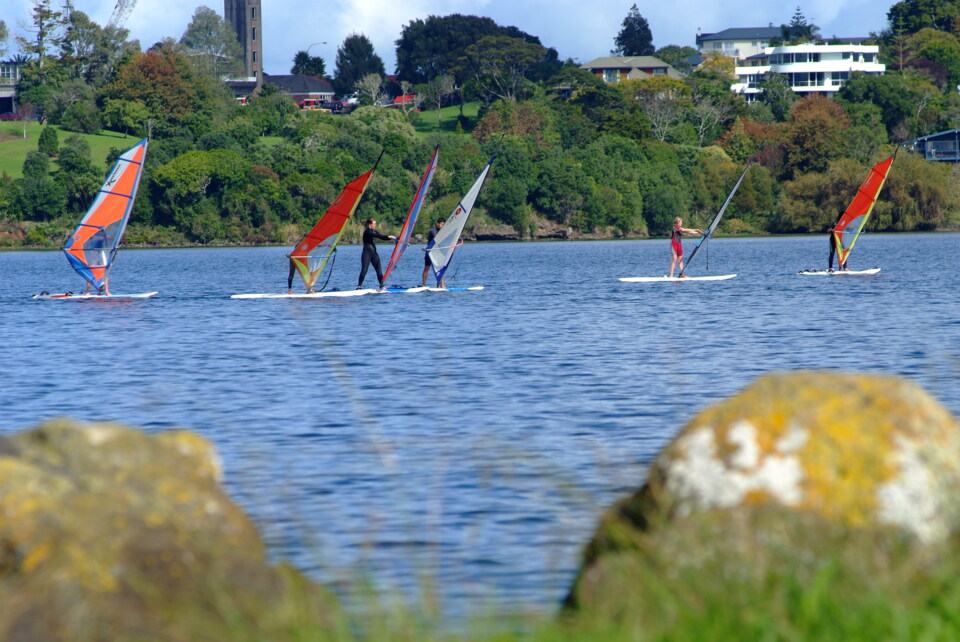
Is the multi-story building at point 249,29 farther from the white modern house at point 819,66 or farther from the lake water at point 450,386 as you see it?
the lake water at point 450,386

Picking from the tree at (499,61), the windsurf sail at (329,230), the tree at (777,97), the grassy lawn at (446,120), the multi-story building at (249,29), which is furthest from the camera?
the multi-story building at (249,29)

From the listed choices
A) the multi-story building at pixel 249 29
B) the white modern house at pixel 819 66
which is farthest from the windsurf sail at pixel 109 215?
the multi-story building at pixel 249 29

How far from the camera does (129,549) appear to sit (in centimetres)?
458

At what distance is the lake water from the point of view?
7.29 metres

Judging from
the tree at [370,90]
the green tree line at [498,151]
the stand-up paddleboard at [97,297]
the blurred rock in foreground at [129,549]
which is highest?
the tree at [370,90]

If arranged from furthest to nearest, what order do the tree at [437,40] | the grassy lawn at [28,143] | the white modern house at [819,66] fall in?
the white modern house at [819,66] < the tree at [437,40] < the grassy lawn at [28,143]

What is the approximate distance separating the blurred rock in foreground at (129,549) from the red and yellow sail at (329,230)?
21.9 m

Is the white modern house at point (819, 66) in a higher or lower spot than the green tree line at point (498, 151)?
higher

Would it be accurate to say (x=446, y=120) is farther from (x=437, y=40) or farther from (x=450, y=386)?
(x=450, y=386)

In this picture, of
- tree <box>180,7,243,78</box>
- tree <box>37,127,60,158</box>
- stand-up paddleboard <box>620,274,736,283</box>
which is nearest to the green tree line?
tree <box>37,127,60,158</box>

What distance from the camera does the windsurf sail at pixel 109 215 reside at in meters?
29.2

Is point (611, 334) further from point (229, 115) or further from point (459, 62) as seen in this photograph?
point (459, 62)

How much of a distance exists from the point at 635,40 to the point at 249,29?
5767 centimetres

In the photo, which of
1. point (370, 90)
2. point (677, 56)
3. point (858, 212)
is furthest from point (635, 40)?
point (858, 212)
